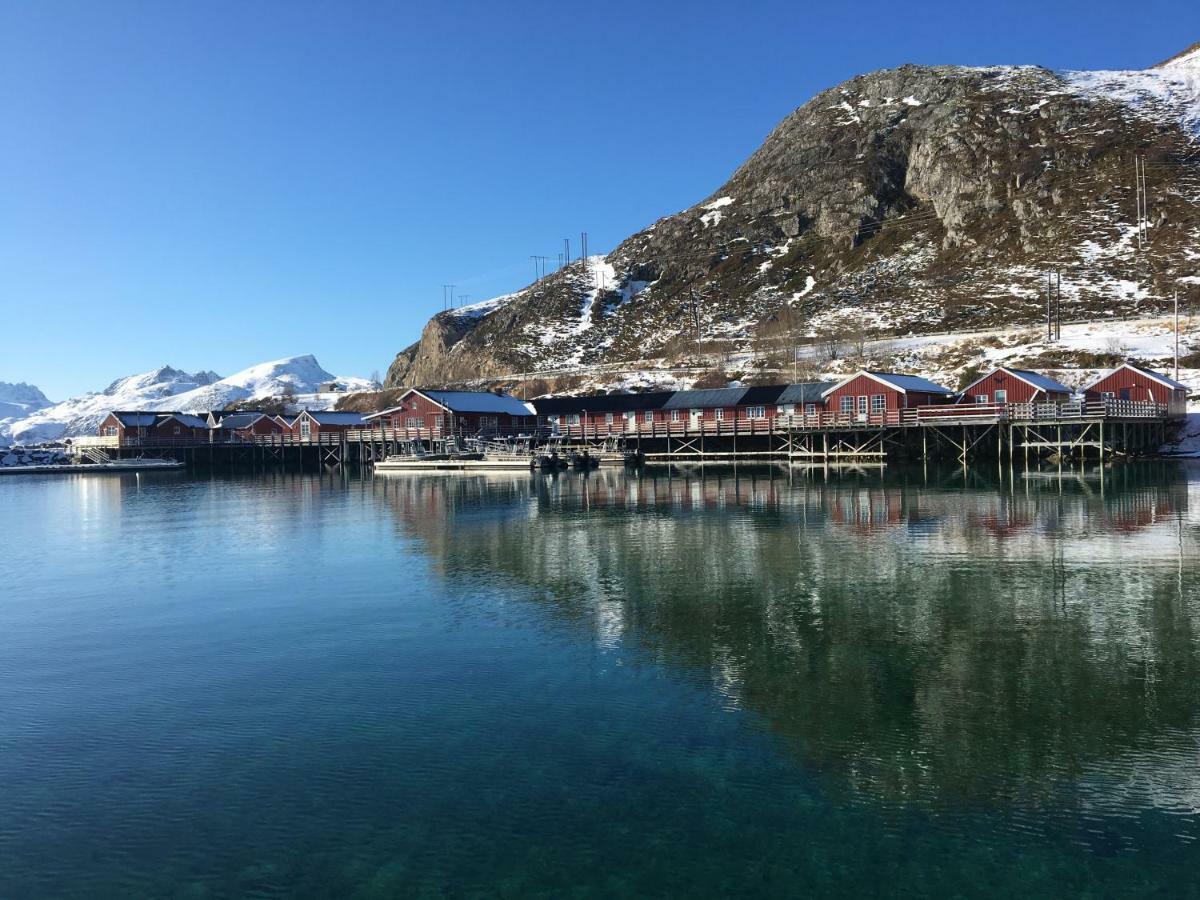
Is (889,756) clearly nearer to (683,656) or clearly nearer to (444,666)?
(683,656)

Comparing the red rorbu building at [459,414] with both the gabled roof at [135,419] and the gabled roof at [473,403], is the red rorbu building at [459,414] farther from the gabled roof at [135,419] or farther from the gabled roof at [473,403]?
the gabled roof at [135,419]

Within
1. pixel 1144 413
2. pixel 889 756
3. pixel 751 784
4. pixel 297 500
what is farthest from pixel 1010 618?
pixel 1144 413

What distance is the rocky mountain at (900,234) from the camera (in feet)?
380

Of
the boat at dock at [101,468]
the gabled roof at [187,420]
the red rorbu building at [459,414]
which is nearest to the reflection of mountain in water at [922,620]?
the red rorbu building at [459,414]

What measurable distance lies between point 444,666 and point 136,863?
655 centimetres

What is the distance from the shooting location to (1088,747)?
10828 millimetres

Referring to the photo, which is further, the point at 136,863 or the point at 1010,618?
the point at 1010,618

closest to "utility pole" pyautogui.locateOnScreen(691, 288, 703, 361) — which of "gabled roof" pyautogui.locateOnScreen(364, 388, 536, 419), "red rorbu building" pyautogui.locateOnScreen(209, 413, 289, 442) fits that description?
"gabled roof" pyautogui.locateOnScreen(364, 388, 536, 419)

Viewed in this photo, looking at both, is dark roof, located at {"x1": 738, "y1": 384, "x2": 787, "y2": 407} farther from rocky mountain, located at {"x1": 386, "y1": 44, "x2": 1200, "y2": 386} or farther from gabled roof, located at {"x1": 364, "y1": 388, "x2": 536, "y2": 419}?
rocky mountain, located at {"x1": 386, "y1": 44, "x2": 1200, "y2": 386}

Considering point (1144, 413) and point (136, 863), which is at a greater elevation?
point (1144, 413)

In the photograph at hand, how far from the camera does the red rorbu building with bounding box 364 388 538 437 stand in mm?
87188

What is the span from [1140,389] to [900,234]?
9086 cm

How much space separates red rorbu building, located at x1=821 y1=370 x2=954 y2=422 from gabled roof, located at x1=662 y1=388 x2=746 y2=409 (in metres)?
9.04

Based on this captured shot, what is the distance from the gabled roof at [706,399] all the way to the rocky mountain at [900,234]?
1126 inches
